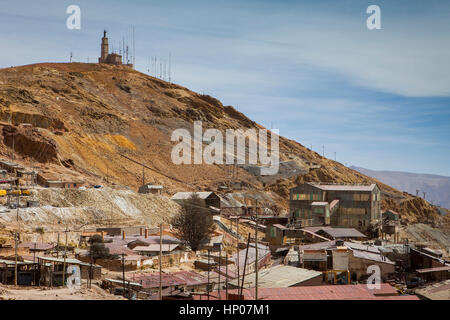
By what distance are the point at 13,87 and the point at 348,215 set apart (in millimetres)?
60820

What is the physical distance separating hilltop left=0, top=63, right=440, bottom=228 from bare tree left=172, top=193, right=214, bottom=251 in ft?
68.1

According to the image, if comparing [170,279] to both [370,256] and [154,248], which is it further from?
[370,256]

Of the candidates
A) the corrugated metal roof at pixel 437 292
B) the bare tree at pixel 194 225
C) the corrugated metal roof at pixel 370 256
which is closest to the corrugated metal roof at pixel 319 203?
the bare tree at pixel 194 225

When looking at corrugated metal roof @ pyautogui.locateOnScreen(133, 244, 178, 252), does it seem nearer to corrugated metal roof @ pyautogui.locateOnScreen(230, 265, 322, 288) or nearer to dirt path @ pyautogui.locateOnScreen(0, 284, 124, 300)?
corrugated metal roof @ pyautogui.locateOnScreen(230, 265, 322, 288)

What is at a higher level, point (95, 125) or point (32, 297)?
point (95, 125)

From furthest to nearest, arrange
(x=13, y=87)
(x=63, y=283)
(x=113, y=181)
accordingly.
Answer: (x=13, y=87) < (x=113, y=181) < (x=63, y=283)

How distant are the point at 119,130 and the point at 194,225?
55512 mm

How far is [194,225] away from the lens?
46.4 m

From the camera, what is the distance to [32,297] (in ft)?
69.7

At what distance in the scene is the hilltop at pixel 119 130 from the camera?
73562mm

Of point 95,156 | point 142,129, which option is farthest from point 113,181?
point 142,129

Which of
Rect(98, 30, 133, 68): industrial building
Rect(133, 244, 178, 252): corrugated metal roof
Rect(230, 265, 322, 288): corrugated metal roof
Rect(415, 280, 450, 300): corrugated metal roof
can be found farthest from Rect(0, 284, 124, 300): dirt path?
Rect(98, 30, 133, 68): industrial building

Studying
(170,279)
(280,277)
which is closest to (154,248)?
(170,279)

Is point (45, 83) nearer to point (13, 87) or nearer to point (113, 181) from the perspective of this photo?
point (13, 87)
